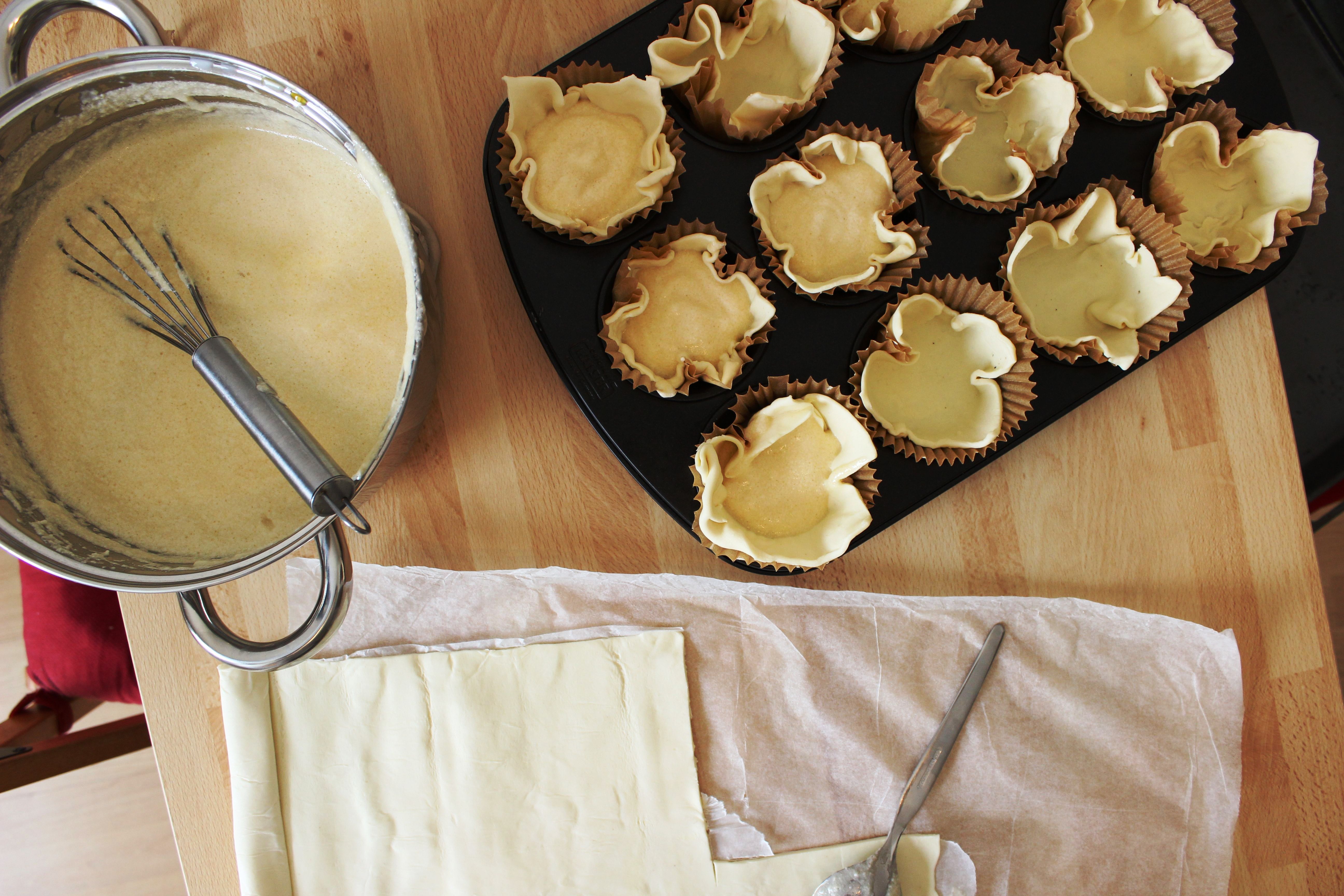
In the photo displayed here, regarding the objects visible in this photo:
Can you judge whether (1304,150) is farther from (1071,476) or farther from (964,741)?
(964,741)

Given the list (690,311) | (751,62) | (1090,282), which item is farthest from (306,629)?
(1090,282)

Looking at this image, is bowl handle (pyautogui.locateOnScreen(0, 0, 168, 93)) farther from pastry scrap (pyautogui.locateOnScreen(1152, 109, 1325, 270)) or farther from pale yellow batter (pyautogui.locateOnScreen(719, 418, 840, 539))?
pastry scrap (pyautogui.locateOnScreen(1152, 109, 1325, 270))

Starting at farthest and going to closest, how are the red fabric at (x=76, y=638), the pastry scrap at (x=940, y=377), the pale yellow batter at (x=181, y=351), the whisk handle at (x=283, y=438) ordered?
the red fabric at (x=76, y=638) < the pastry scrap at (x=940, y=377) < the pale yellow batter at (x=181, y=351) < the whisk handle at (x=283, y=438)

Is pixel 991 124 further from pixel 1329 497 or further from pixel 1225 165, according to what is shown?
pixel 1329 497

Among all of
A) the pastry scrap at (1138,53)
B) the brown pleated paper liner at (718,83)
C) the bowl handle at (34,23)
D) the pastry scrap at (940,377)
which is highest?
the bowl handle at (34,23)

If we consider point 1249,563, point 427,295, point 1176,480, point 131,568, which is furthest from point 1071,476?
point 131,568

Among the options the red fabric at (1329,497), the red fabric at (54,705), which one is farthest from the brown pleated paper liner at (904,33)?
the red fabric at (54,705)

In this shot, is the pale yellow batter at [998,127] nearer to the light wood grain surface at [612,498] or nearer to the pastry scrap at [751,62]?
the pastry scrap at [751,62]

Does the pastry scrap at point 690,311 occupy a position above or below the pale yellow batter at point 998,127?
below
